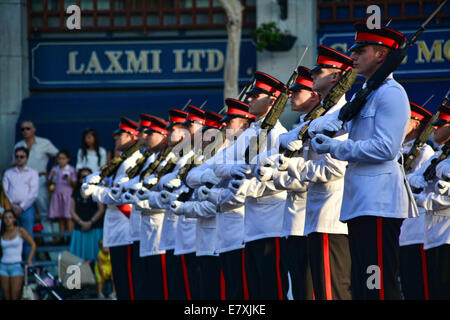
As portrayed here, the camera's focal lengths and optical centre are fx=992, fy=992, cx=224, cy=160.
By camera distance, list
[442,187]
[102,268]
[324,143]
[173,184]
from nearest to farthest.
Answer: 1. [324,143]
2. [442,187]
3. [173,184]
4. [102,268]

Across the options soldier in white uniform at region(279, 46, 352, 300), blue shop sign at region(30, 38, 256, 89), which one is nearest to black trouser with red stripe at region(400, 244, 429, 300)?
soldier in white uniform at region(279, 46, 352, 300)

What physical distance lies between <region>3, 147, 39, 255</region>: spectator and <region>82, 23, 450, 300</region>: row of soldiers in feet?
9.02

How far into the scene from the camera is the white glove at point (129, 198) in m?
9.82

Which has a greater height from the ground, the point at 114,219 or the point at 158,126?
the point at 158,126

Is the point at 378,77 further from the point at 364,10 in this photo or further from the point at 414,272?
the point at 364,10

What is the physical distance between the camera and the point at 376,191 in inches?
217

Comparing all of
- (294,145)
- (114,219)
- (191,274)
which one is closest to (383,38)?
(294,145)

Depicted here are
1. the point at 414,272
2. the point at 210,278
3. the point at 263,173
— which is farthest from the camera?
the point at 210,278

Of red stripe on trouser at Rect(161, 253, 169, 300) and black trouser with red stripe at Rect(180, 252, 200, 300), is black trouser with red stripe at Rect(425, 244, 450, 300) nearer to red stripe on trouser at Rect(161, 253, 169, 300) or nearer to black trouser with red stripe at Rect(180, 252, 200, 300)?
black trouser with red stripe at Rect(180, 252, 200, 300)

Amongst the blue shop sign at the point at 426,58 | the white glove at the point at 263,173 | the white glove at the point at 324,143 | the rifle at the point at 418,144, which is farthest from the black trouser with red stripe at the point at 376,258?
the blue shop sign at the point at 426,58

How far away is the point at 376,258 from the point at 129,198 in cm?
480

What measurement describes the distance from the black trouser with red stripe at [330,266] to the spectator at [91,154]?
26.1ft

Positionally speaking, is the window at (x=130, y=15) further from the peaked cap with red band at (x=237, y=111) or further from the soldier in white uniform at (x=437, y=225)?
the soldier in white uniform at (x=437, y=225)
